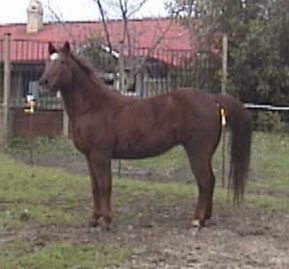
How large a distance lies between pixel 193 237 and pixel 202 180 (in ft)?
2.55

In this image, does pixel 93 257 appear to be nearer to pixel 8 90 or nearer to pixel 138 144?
pixel 138 144

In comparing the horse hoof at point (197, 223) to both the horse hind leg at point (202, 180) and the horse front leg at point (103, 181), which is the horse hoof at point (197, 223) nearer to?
the horse hind leg at point (202, 180)

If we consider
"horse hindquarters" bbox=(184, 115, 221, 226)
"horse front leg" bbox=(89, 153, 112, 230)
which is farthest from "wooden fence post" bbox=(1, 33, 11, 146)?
"horse hindquarters" bbox=(184, 115, 221, 226)

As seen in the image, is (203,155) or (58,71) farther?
(203,155)

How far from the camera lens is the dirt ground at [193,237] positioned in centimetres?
663

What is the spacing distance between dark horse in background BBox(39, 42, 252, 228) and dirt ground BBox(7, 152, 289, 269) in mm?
304

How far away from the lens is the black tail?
8406mm

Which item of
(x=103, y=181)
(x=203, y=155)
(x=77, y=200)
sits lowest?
(x=77, y=200)

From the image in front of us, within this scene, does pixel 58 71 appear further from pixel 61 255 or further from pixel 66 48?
pixel 61 255

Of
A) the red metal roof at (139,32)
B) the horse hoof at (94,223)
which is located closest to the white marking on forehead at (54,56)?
the horse hoof at (94,223)

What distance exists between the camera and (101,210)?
807cm

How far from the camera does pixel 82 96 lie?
818 centimetres

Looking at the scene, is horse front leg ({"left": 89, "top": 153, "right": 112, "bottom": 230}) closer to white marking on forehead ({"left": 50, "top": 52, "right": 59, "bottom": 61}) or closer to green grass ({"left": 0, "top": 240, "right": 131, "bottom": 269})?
green grass ({"left": 0, "top": 240, "right": 131, "bottom": 269})

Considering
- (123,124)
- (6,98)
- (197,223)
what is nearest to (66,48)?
(123,124)
